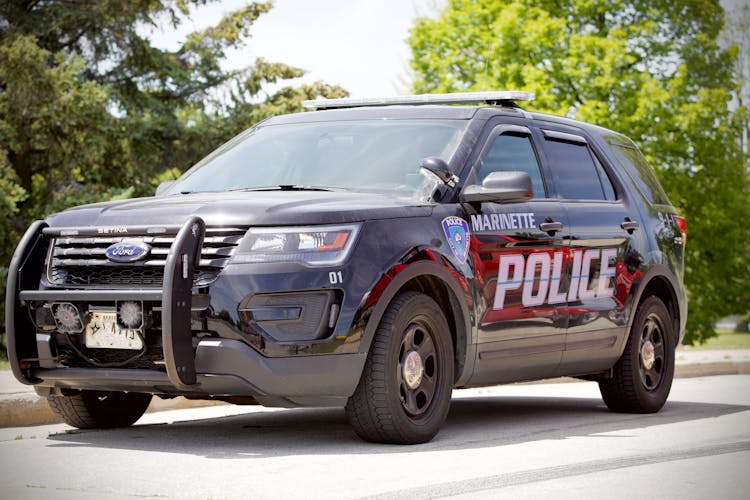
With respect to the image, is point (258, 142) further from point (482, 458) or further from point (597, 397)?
point (597, 397)

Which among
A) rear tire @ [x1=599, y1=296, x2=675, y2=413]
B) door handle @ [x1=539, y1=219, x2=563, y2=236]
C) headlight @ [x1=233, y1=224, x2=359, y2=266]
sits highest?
headlight @ [x1=233, y1=224, x2=359, y2=266]

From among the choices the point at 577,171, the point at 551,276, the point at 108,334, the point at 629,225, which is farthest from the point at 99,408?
the point at 629,225

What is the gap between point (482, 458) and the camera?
6.38m

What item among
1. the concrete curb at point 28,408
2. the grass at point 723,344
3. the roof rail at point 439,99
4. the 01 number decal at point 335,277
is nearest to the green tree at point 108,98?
the grass at point 723,344

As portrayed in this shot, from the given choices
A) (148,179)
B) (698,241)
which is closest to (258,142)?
(148,179)

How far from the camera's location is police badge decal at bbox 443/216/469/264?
6.96m

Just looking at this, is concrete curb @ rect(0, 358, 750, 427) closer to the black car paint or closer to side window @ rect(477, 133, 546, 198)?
the black car paint

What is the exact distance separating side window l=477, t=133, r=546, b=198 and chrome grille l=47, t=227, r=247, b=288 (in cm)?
197

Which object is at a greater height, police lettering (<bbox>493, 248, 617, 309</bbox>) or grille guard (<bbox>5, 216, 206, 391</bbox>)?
grille guard (<bbox>5, 216, 206, 391</bbox>)

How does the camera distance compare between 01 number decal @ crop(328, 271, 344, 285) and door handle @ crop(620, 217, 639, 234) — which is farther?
door handle @ crop(620, 217, 639, 234)

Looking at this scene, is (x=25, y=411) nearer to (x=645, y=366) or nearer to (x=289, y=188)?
(x=289, y=188)

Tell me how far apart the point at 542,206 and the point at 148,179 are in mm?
→ 17397

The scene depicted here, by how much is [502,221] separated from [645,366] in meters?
2.42

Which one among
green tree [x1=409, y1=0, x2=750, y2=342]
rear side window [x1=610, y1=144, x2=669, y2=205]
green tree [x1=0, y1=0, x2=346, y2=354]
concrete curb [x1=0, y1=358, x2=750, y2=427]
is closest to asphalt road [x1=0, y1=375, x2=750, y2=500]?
concrete curb [x1=0, y1=358, x2=750, y2=427]
